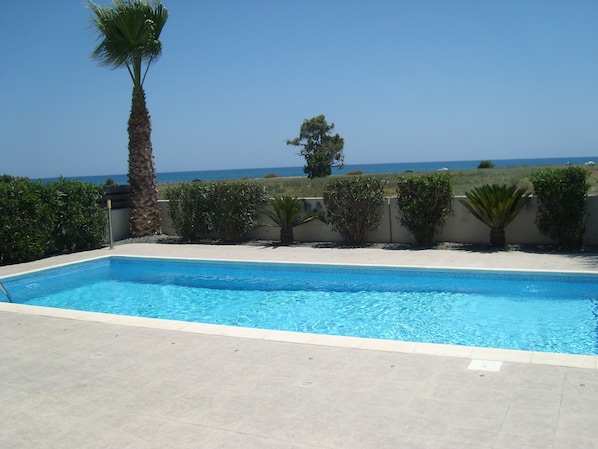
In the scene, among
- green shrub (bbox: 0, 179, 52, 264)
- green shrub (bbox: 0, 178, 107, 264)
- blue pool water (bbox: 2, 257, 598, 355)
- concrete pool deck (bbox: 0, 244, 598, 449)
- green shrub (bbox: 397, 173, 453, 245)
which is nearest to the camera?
concrete pool deck (bbox: 0, 244, 598, 449)

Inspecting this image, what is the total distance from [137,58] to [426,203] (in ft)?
29.7

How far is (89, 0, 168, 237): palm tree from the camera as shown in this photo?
49.9 feet

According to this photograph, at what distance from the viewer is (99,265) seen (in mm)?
13227

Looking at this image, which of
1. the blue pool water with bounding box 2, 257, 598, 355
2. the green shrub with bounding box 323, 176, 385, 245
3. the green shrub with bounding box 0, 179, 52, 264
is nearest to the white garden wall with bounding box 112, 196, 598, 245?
the green shrub with bounding box 323, 176, 385, 245

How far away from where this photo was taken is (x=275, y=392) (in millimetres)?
4570

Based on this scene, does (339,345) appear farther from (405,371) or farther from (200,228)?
(200,228)

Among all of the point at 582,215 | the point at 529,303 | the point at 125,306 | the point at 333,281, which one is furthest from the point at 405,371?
the point at 582,215

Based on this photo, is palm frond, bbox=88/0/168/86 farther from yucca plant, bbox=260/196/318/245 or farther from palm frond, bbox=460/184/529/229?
palm frond, bbox=460/184/529/229

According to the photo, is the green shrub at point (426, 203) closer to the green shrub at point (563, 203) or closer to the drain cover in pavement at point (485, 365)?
the green shrub at point (563, 203)

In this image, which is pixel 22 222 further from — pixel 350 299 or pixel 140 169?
pixel 350 299

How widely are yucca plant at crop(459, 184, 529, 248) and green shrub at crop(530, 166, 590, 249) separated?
43 centimetres

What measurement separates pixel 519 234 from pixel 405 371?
8247mm

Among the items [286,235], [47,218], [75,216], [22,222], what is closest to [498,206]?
[286,235]

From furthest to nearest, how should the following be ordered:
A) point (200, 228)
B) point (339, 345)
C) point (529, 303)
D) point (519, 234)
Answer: point (200, 228) < point (519, 234) < point (529, 303) < point (339, 345)
